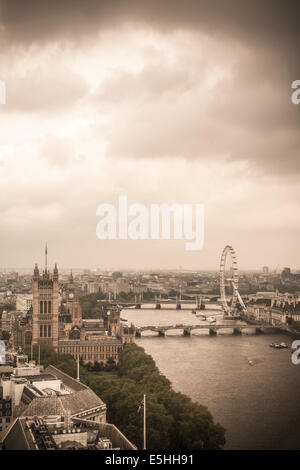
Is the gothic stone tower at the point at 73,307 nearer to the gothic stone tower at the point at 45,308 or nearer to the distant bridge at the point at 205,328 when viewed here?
the gothic stone tower at the point at 45,308

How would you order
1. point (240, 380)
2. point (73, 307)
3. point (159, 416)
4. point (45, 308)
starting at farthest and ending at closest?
point (73, 307), point (45, 308), point (240, 380), point (159, 416)

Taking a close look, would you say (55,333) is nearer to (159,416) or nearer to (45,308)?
(45,308)

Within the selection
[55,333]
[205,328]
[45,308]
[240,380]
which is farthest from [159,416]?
[205,328]

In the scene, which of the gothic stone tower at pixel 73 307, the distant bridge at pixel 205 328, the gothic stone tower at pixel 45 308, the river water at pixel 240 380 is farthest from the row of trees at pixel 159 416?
the distant bridge at pixel 205 328

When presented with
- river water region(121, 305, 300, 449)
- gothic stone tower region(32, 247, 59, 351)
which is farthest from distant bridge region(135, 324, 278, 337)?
gothic stone tower region(32, 247, 59, 351)

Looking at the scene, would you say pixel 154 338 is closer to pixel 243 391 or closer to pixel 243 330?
pixel 243 330
